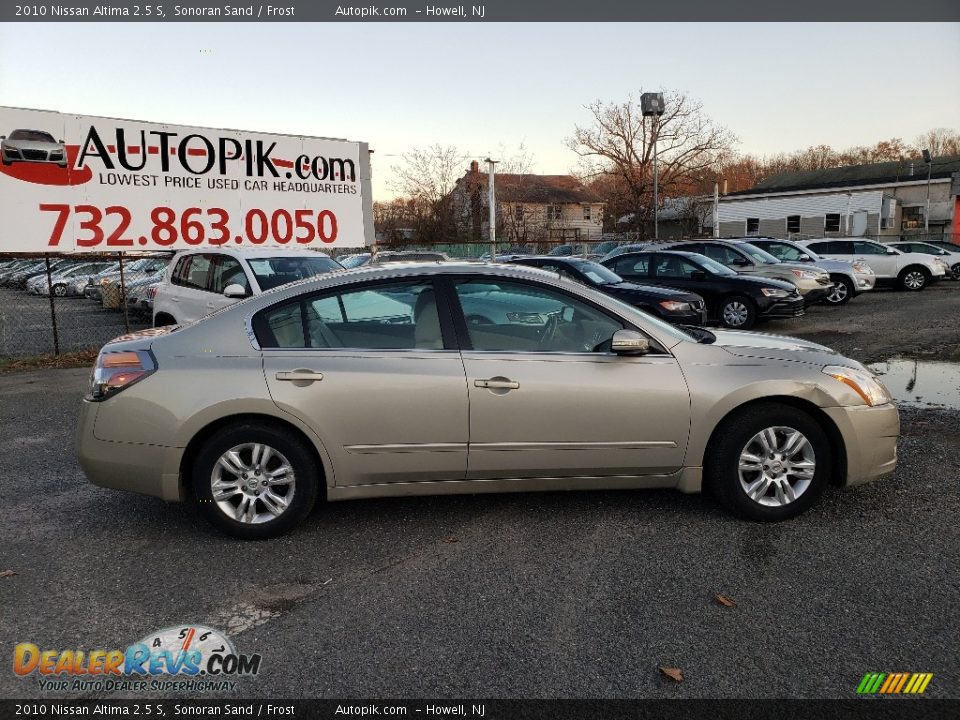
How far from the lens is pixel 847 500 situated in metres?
4.63

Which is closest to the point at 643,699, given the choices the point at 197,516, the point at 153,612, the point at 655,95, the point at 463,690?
the point at 463,690

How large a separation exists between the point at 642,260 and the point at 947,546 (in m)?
11.0

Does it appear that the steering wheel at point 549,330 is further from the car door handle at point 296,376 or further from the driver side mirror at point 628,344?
the car door handle at point 296,376

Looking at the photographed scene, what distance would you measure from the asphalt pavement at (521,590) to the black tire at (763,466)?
5.0 inches

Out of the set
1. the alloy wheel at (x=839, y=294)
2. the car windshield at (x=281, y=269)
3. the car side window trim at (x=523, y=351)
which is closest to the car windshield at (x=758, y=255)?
the alloy wheel at (x=839, y=294)

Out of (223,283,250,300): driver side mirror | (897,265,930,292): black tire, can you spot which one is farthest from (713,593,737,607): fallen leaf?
(897,265,930,292): black tire

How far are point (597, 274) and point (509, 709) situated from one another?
10.3 m

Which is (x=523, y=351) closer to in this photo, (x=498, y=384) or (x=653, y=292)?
(x=498, y=384)

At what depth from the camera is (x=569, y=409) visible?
4.15 metres

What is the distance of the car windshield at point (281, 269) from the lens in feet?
33.7

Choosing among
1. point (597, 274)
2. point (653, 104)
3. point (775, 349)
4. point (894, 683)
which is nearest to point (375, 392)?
point (775, 349)

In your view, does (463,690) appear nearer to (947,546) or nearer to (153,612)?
(153,612)

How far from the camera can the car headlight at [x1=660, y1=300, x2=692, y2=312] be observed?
1158 cm

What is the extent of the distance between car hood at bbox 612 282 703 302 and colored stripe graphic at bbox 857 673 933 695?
9264 mm
